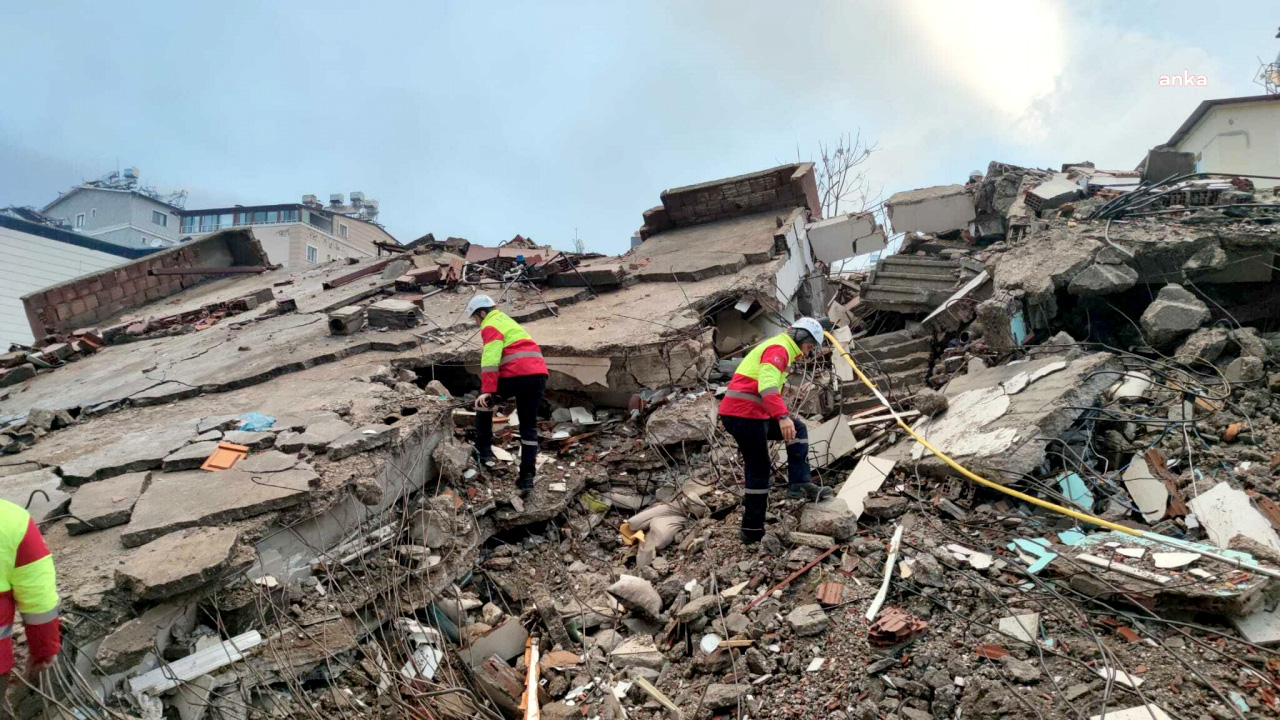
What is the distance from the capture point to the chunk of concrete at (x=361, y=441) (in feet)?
14.9

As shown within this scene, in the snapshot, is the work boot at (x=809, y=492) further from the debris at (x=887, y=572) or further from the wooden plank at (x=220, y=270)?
the wooden plank at (x=220, y=270)

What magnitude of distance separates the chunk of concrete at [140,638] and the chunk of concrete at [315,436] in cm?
132

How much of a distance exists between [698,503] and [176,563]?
3.31 metres

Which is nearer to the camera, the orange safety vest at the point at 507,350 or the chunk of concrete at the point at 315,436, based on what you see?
the chunk of concrete at the point at 315,436

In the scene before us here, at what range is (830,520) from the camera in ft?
14.7

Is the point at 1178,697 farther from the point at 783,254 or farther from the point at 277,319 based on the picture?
the point at 277,319

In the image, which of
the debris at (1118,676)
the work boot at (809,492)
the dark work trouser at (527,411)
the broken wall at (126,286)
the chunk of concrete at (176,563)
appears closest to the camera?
the debris at (1118,676)

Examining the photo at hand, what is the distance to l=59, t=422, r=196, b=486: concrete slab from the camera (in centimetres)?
450

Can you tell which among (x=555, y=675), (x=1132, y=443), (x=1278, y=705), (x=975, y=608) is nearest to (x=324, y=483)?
(x=555, y=675)

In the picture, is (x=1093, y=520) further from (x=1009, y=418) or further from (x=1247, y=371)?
(x=1247, y=371)

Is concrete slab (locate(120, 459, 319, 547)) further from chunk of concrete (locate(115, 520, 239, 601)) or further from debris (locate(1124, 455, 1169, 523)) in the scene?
debris (locate(1124, 455, 1169, 523))

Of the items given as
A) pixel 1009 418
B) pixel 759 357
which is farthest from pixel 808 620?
pixel 1009 418

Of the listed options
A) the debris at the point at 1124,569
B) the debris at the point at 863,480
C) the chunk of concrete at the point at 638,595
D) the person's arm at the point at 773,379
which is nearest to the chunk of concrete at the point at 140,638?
the chunk of concrete at the point at 638,595

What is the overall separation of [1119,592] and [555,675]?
292cm
